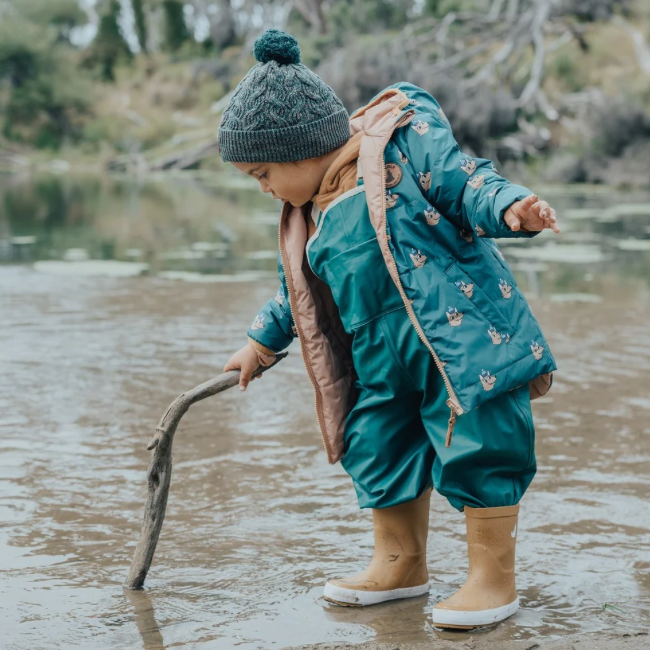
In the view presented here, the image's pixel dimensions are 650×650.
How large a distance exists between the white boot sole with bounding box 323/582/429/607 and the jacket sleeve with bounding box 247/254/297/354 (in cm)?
55

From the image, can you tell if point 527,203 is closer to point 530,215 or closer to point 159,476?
point 530,215

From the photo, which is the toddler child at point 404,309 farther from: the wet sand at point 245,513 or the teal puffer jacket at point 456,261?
the wet sand at point 245,513

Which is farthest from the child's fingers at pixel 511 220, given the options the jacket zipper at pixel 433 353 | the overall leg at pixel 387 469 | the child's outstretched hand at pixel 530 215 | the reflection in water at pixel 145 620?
the reflection in water at pixel 145 620

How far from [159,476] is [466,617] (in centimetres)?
77

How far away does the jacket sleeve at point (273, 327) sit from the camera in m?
2.32

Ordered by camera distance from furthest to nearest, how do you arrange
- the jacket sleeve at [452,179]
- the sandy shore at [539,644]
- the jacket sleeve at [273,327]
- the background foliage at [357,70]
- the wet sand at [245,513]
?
the background foliage at [357,70] → the jacket sleeve at [273,327] → the wet sand at [245,513] → the jacket sleeve at [452,179] → the sandy shore at [539,644]

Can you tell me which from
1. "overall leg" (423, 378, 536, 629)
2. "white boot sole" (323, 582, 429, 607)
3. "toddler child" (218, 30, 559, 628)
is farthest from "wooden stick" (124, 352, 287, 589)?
"overall leg" (423, 378, 536, 629)

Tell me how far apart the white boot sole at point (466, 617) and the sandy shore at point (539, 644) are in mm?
83

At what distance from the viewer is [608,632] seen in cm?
190

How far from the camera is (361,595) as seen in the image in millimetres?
2156

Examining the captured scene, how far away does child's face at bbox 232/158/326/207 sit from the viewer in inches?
83.7

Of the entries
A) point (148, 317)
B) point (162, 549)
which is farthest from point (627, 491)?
point (148, 317)

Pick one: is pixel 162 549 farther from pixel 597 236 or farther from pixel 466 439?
pixel 597 236

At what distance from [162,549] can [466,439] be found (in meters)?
0.88
